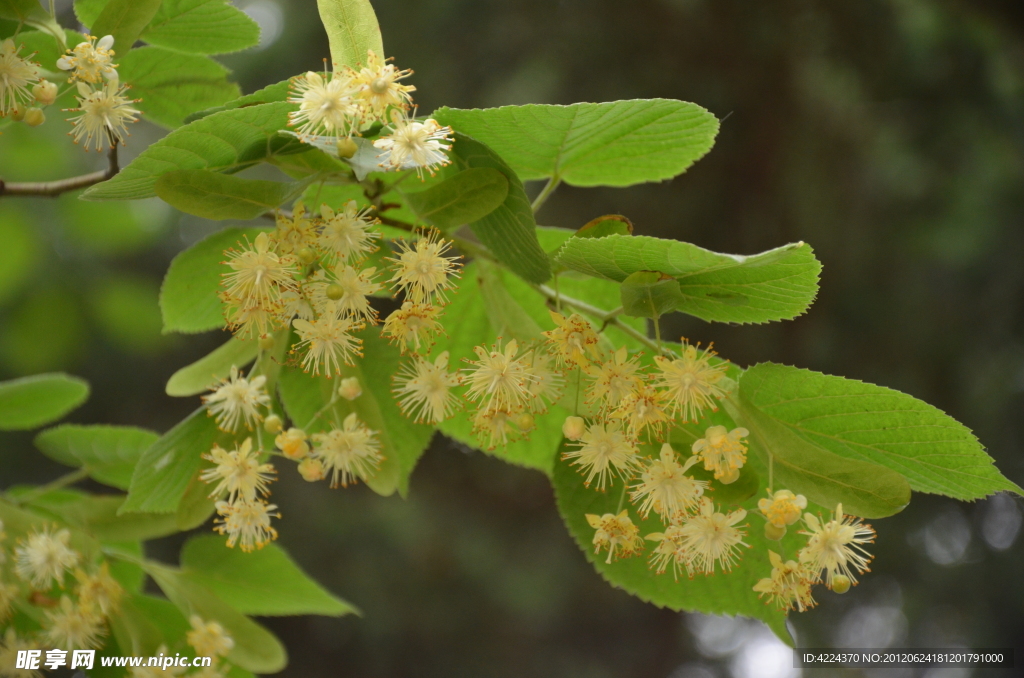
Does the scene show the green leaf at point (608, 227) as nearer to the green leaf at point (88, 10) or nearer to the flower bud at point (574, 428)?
the flower bud at point (574, 428)

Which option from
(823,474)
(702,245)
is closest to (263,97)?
(823,474)

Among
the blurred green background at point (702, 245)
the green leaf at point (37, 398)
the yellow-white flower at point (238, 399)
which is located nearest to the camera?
the yellow-white flower at point (238, 399)

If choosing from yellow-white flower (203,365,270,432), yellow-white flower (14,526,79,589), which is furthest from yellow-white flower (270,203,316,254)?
yellow-white flower (14,526,79,589)

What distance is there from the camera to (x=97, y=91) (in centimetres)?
59

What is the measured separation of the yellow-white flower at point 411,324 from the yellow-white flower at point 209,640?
14.8 inches

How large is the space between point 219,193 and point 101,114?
158 millimetres

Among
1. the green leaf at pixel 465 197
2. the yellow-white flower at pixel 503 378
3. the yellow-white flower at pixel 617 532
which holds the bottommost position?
the yellow-white flower at pixel 617 532

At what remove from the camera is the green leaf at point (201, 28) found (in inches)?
26.0

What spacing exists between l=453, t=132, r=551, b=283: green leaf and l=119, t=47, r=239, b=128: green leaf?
30cm

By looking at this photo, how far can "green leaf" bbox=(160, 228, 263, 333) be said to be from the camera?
70 cm

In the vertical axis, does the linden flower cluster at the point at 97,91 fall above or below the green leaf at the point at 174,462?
above

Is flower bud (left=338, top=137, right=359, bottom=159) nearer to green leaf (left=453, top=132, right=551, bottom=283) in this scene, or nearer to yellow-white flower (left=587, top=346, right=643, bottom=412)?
green leaf (left=453, top=132, right=551, bottom=283)

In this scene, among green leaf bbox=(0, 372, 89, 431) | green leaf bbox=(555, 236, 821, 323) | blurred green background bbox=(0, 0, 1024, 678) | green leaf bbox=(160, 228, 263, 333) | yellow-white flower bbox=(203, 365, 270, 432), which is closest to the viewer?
green leaf bbox=(555, 236, 821, 323)

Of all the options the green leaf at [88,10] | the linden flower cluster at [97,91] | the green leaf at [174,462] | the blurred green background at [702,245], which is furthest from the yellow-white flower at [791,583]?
the blurred green background at [702,245]
